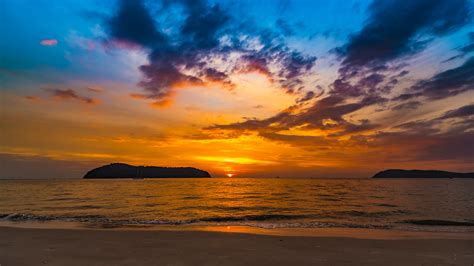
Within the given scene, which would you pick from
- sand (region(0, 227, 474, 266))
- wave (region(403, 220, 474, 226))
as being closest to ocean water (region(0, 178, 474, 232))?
wave (region(403, 220, 474, 226))

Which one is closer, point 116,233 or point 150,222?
point 116,233

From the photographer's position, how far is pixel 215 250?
1273cm

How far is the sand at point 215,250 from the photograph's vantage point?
10913 millimetres

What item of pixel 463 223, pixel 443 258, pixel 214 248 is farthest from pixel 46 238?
pixel 463 223

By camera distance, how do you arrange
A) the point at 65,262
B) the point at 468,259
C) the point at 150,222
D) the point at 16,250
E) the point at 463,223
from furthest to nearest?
1. the point at 463,223
2. the point at 150,222
3. the point at 16,250
4. the point at 468,259
5. the point at 65,262

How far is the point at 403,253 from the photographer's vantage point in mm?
12570

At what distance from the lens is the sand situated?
1091 cm

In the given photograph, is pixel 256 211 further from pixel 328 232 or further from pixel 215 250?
pixel 215 250

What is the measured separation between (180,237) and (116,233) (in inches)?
160

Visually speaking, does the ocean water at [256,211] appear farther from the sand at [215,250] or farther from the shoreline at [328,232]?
the sand at [215,250]

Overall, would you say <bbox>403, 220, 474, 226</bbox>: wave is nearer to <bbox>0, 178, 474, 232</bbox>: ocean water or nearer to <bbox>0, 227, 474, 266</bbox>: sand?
<bbox>0, 178, 474, 232</bbox>: ocean water

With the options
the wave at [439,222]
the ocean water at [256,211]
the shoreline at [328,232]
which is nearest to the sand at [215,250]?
the shoreline at [328,232]

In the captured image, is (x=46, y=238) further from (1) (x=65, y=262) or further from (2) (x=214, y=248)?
(2) (x=214, y=248)

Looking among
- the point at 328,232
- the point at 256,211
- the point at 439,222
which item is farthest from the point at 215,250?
the point at 439,222
